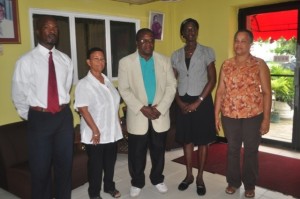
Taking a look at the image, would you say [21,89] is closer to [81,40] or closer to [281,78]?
[81,40]

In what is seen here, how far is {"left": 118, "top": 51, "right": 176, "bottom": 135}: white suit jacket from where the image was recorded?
7.82ft

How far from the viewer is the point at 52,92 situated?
2.03 meters

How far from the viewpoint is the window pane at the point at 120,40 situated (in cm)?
390

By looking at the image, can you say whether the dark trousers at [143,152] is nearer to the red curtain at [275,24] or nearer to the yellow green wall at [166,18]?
the yellow green wall at [166,18]

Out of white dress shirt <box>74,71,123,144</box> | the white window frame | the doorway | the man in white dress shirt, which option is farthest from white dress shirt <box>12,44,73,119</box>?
the doorway

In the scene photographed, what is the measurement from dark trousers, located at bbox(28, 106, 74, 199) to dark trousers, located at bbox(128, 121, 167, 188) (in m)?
0.55

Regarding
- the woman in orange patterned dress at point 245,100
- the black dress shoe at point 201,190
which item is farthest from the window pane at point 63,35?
the black dress shoe at point 201,190

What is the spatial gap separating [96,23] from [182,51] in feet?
5.05

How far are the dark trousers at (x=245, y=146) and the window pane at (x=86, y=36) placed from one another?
1.93m


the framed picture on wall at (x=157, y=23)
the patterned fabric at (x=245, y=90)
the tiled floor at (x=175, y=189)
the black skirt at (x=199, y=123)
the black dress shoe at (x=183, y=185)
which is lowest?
the tiled floor at (x=175, y=189)

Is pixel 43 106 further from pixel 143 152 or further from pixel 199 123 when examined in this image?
pixel 199 123

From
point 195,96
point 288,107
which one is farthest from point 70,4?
point 288,107

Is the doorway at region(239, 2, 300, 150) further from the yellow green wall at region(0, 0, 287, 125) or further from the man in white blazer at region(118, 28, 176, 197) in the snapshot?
the man in white blazer at region(118, 28, 176, 197)

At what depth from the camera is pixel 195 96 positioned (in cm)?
251
